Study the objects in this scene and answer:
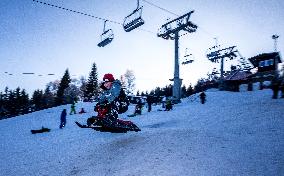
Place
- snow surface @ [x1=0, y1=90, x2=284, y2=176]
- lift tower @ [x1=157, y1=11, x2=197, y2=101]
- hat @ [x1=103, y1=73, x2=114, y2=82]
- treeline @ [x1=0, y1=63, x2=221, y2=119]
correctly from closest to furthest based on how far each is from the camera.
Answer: snow surface @ [x1=0, y1=90, x2=284, y2=176] < hat @ [x1=103, y1=73, x2=114, y2=82] < lift tower @ [x1=157, y1=11, x2=197, y2=101] < treeline @ [x1=0, y1=63, x2=221, y2=119]

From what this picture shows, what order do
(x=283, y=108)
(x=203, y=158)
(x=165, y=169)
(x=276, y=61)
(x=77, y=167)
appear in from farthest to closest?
(x=276, y=61) → (x=283, y=108) → (x=77, y=167) → (x=203, y=158) → (x=165, y=169)

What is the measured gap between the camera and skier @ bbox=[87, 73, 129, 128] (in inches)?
386

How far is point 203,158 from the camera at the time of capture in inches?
306

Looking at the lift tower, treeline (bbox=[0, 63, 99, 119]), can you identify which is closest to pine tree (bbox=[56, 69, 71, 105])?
treeline (bbox=[0, 63, 99, 119])

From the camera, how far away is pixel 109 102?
9.92m

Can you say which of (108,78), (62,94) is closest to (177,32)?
(108,78)

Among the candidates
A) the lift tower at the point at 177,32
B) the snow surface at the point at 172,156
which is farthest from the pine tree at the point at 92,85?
the snow surface at the point at 172,156

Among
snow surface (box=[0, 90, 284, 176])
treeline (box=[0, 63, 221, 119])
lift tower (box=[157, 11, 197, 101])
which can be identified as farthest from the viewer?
treeline (box=[0, 63, 221, 119])

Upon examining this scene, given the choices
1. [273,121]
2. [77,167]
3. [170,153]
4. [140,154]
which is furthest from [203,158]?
[273,121]

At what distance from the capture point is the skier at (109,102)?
980cm

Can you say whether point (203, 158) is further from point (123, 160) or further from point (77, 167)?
point (77, 167)

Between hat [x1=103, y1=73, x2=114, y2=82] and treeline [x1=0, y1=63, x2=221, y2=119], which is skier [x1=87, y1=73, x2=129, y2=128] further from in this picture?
treeline [x1=0, y1=63, x2=221, y2=119]

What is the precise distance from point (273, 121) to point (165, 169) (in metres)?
8.13

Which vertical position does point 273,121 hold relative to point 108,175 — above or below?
above
